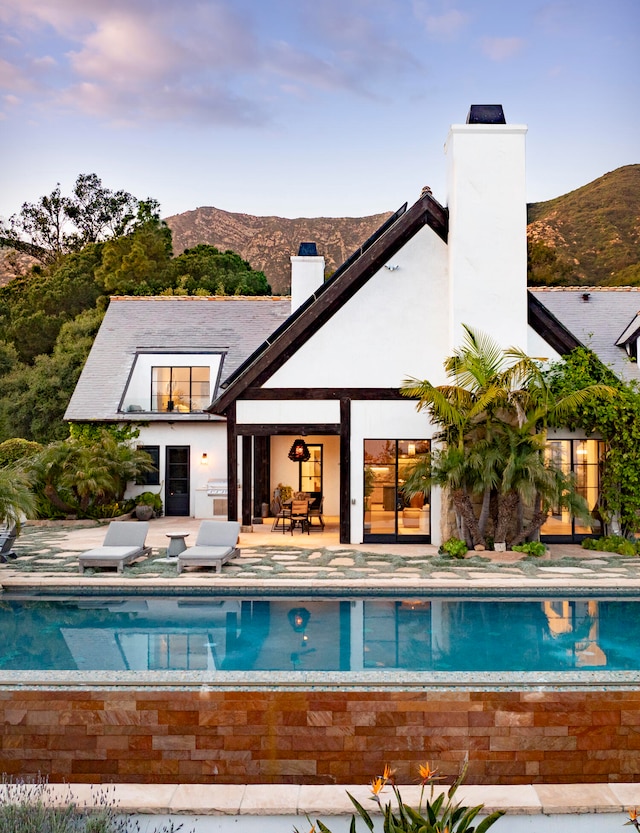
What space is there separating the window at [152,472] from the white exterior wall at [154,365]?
1345 mm

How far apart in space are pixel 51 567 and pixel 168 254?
38.2m

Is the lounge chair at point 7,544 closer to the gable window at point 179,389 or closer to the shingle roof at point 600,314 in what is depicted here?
the gable window at point 179,389

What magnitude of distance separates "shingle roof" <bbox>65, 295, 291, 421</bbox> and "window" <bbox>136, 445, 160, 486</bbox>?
1420 millimetres

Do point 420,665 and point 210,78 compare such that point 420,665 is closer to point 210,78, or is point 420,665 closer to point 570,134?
point 210,78

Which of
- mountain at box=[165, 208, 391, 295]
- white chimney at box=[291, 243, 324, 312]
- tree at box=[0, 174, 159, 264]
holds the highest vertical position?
mountain at box=[165, 208, 391, 295]

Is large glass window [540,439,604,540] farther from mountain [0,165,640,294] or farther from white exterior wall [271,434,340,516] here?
mountain [0,165,640,294]

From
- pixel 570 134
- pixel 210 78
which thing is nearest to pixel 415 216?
pixel 210 78

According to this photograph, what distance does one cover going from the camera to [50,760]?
19.5ft

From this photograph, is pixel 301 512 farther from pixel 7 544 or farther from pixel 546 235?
pixel 546 235

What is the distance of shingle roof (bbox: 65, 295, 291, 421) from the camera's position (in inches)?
882

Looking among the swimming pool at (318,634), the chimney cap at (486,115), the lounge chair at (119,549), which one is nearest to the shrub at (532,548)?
the swimming pool at (318,634)

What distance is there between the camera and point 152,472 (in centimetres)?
2194

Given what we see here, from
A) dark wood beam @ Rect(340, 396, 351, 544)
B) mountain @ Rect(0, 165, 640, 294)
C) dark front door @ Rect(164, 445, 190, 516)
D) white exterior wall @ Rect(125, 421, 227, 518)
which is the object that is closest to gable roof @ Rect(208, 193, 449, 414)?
dark wood beam @ Rect(340, 396, 351, 544)

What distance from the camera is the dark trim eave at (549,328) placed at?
15.9 metres
